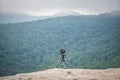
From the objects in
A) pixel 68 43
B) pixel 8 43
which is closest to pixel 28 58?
pixel 8 43

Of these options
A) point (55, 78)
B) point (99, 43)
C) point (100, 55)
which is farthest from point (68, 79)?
point (99, 43)

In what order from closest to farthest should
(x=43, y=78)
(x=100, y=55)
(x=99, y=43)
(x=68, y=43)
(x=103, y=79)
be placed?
(x=103, y=79) → (x=43, y=78) → (x=100, y=55) → (x=99, y=43) → (x=68, y=43)

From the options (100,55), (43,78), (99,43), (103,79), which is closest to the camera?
(103,79)

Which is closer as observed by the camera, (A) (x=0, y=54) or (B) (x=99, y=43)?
(A) (x=0, y=54)

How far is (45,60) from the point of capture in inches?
→ 6373

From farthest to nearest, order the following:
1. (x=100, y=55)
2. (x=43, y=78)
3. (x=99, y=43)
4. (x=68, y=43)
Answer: (x=68, y=43) < (x=99, y=43) < (x=100, y=55) < (x=43, y=78)

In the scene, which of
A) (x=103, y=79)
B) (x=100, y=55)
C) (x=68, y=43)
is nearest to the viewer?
(x=103, y=79)

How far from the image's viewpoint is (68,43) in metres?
198

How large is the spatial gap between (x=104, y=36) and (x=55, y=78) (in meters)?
187

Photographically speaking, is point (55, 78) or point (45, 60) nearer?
point (55, 78)

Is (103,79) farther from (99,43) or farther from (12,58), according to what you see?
(99,43)

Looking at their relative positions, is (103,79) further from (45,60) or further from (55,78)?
(45,60)

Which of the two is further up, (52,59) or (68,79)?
(68,79)

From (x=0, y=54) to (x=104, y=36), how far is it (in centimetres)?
8191
